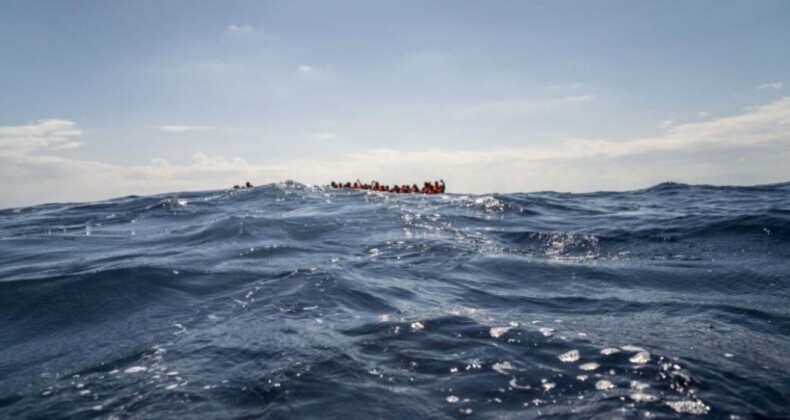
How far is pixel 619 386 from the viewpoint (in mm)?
4527

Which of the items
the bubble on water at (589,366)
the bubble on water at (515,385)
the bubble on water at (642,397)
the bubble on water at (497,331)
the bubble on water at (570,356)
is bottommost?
the bubble on water at (515,385)

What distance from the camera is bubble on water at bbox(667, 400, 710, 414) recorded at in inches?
158

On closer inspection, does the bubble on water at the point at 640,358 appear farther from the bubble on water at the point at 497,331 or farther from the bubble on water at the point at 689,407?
the bubble on water at the point at 497,331

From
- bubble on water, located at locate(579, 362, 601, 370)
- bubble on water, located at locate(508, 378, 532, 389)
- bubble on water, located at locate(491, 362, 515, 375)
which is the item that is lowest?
bubble on water, located at locate(508, 378, 532, 389)

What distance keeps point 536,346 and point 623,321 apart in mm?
1892

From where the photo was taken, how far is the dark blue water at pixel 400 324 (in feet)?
14.4

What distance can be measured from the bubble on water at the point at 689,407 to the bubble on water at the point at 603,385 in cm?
52

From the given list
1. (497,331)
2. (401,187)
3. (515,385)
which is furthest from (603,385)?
(401,187)

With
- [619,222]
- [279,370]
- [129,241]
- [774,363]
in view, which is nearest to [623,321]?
[774,363]

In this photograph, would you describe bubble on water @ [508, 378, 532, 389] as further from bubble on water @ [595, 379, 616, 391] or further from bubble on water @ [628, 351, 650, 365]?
bubble on water @ [628, 351, 650, 365]

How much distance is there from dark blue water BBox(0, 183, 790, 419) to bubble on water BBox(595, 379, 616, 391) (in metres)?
0.02

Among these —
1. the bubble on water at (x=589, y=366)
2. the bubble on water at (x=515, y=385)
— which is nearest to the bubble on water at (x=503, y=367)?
the bubble on water at (x=515, y=385)

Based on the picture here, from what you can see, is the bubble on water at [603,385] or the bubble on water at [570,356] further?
the bubble on water at [570,356]

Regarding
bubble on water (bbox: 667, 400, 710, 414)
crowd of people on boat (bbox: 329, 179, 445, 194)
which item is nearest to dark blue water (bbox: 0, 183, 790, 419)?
bubble on water (bbox: 667, 400, 710, 414)
